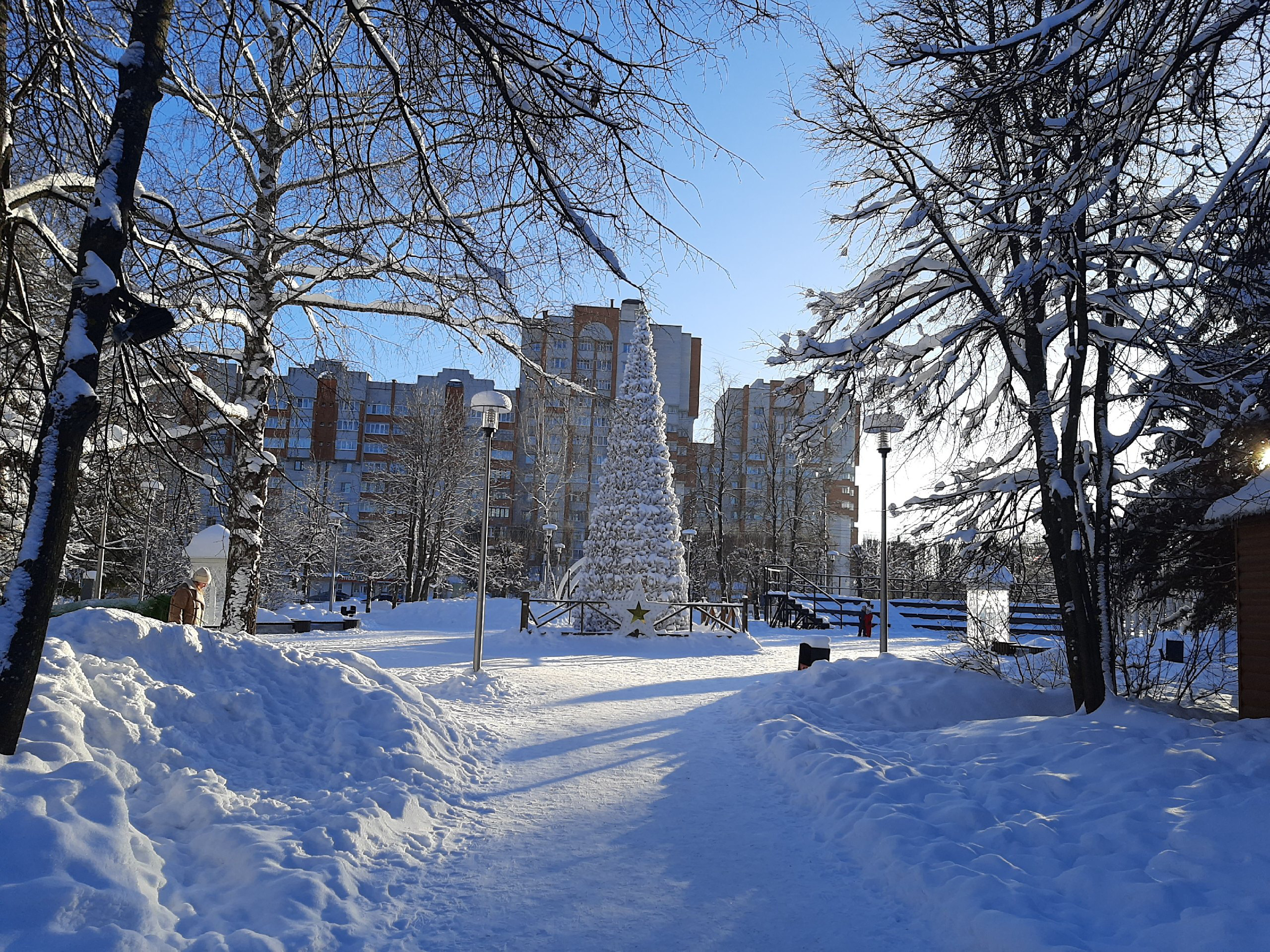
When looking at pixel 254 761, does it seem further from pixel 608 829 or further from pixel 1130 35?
pixel 1130 35

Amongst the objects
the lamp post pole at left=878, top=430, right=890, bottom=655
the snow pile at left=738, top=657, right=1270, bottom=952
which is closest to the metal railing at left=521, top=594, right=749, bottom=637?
the lamp post pole at left=878, top=430, right=890, bottom=655

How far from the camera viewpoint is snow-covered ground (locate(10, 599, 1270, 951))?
3531mm

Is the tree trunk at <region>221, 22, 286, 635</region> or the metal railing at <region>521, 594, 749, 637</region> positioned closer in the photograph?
the tree trunk at <region>221, 22, 286, 635</region>

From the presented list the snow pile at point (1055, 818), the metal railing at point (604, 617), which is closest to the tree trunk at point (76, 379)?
the snow pile at point (1055, 818)

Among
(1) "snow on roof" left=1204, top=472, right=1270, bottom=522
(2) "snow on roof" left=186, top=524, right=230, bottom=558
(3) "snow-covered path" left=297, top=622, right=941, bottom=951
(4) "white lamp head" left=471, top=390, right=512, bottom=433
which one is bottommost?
(3) "snow-covered path" left=297, top=622, right=941, bottom=951

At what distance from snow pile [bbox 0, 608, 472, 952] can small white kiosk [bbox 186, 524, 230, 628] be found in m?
7.69

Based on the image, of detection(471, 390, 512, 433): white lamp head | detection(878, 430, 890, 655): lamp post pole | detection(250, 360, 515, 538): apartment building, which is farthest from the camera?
detection(250, 360, 515, 538): apartment building

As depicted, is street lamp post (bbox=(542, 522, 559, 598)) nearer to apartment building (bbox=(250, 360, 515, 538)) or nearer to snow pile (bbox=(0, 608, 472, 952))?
apartment building (bbox=(250, 360, 515, 538))

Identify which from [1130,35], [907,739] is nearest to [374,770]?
[907,739]

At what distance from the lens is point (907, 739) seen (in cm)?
802

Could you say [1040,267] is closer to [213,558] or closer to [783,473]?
[213,558]

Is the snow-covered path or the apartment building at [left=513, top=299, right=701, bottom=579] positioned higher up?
the apartment building at [left=513, top=299, right=701, bottom=579]

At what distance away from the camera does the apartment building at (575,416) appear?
8188 mm

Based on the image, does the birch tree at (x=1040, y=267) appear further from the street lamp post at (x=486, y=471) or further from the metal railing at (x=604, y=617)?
the metal railing at (x=604, y=617)
